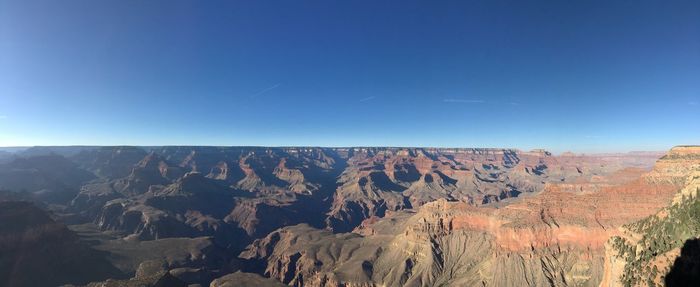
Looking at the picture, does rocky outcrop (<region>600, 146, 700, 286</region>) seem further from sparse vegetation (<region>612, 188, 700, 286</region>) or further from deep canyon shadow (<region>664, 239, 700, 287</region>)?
deep canyon shadow (<region>664, 239, 700, 287</region>)

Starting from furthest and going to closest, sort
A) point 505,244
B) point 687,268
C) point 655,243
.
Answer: point 505,244 < point 655,243 < point 687,268

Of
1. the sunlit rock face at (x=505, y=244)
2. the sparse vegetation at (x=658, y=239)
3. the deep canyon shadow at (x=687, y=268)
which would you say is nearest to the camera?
the deep canyon shadow at (x=687, y=268)

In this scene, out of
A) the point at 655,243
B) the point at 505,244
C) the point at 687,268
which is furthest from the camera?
the point at 505,244

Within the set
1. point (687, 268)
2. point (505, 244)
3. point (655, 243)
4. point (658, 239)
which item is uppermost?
point (658, 239)

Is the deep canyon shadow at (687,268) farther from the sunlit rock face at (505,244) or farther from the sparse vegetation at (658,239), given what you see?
the sunlit rock face at (505,244)

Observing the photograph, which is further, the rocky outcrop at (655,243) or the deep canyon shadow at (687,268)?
the rocky outcrop at (655,243)

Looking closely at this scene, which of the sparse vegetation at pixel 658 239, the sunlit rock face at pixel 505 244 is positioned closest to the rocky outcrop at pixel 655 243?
the sparse vegetation at pixel 658 239

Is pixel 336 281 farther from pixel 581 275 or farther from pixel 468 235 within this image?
pixel 581 275

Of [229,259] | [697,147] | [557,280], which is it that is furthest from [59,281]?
[697,147]

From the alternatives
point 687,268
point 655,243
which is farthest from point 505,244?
point 687,268

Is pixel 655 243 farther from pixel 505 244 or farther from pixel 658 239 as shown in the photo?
pixel 505 244

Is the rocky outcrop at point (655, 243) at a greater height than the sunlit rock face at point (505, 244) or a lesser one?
greater

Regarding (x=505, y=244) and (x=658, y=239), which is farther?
(x=505, y=244)
